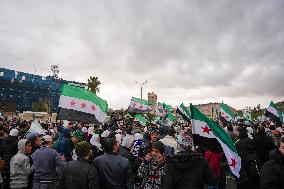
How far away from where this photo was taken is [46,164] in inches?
270

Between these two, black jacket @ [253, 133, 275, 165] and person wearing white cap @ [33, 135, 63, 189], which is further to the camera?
black jacket @ [253, 133, 275, 165]

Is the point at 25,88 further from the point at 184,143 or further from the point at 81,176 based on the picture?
the point at 184,143

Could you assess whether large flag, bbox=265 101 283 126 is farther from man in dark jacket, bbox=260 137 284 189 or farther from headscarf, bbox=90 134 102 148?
man in dark jacket, bbox=260 137 284 189

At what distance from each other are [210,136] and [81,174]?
2.26m

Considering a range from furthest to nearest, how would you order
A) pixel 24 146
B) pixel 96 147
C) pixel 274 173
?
pixel 96 147 < pixel 24 146 < pixel 274 173

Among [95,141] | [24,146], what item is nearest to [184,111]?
[95,141]

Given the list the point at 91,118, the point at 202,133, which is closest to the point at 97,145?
the point at 91,118

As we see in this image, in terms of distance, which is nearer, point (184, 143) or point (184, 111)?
point (184, 143)

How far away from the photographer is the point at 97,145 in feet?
29.9

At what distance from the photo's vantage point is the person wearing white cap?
6.86 m

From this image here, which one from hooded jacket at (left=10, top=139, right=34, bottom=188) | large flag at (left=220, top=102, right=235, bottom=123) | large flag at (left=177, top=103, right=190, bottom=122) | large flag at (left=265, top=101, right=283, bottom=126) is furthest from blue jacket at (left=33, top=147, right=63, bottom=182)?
large flag at (left=220, top=102, right=235, bottom=123)

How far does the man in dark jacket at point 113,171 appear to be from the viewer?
5535mm

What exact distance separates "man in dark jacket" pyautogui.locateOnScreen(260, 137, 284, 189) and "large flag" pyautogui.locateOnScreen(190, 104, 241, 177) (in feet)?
2.54

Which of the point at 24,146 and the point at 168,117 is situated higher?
the point at 168,117
